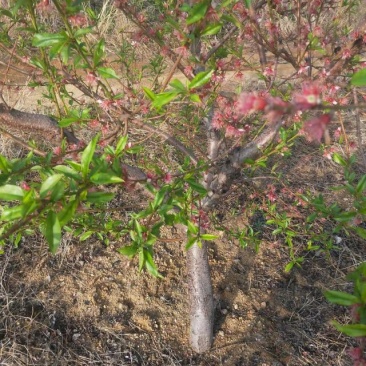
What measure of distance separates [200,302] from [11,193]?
1.56 m

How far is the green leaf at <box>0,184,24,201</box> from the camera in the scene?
30.1 inches

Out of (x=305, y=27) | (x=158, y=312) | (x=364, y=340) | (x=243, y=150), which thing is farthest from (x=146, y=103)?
(x=158, y=312)

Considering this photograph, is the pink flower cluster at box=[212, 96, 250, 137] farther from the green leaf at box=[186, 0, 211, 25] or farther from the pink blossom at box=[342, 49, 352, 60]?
the green leaf at box=[186, 0, 211, 25]

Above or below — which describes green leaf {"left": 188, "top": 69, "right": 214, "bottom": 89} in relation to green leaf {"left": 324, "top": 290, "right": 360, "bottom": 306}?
above

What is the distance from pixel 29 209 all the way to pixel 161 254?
196 cm

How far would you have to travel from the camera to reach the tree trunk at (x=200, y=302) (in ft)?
6.89

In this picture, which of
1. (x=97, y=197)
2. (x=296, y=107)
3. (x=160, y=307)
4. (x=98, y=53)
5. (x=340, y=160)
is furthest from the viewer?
(x=160, y=307)

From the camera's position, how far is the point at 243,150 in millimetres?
1624

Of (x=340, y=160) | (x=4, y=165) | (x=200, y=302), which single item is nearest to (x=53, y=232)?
(x=4, y=165)

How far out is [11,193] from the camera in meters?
0.77

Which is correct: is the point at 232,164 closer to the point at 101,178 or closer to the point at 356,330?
the point at 101,178

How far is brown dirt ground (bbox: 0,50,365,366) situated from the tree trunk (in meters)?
0.11

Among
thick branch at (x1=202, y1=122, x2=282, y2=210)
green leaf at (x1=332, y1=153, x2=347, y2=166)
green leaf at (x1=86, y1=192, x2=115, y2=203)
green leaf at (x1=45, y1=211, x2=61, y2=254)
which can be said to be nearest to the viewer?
green leaf at (x1=45, y1=211, x2=61, y2=254)

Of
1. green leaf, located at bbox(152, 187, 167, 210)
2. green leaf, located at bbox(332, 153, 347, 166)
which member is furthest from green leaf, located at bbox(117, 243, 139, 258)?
green leaf, located at bbox(332, 153, 347, 166)
